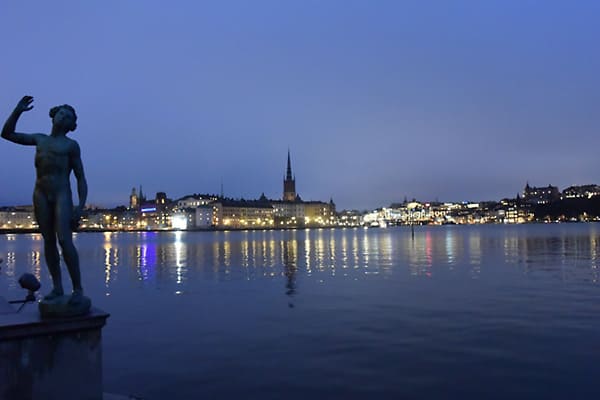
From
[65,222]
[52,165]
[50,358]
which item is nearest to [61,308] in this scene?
[50,358]

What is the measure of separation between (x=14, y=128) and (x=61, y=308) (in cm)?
257

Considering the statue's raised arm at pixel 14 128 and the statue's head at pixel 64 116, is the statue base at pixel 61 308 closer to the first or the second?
the statue's raised arm at pixel 14 128

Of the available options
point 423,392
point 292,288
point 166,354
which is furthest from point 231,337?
point 292,288

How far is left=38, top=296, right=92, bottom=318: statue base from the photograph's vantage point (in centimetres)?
682

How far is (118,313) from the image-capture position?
58.8ft

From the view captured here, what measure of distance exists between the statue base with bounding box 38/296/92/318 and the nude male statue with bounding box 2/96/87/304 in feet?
0.55

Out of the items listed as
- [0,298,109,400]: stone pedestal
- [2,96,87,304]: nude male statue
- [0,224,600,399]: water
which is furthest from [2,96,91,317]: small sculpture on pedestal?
[0,224,600,399]: water

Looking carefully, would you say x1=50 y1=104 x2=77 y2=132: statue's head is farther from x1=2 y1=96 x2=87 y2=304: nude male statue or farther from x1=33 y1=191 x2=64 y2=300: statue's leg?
x1=33 y1=191 x2=64 y2=300: statue's leg

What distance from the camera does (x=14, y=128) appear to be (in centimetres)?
739

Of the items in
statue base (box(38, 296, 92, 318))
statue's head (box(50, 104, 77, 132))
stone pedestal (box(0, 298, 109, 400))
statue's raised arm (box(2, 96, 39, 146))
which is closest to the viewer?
stone pedestal (box(0, 298, 109, 400))

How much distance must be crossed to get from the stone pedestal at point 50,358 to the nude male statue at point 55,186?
59 cm

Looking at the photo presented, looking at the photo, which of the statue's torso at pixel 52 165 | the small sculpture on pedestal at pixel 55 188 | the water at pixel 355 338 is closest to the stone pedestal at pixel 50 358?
the small sculpture on pedestal at pixel 55 188

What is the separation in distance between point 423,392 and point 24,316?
6.41 m

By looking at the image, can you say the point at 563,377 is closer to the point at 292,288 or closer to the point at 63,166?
the point at 63,166
